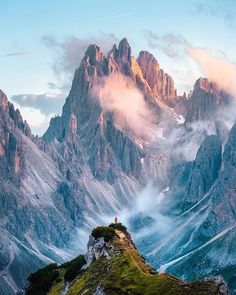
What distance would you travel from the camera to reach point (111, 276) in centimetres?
8381

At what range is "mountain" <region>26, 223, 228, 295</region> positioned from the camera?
7094cm

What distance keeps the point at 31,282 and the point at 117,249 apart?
84.9 feet

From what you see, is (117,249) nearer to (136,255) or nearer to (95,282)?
(136,255)

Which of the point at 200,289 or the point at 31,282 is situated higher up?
the point at 31,282

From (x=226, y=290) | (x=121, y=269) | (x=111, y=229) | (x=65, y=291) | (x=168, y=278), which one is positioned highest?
(x=111, y=229)

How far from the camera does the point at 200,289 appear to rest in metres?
67.8

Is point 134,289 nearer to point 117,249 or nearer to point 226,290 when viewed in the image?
point 226,290

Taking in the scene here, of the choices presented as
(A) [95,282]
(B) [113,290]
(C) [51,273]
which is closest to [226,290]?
(B) [113,290]

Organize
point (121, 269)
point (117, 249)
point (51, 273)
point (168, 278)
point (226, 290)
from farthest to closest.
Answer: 1. point (51, 273)
2. point (117, 249)
3. point (121, 269)
4. point (168, 278)
5. point (226, 290)

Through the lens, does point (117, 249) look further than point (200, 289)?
Yes

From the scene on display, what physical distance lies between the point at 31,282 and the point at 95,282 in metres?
32.6

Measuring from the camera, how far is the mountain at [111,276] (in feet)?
233

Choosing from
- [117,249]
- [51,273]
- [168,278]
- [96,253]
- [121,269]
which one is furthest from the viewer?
[51,273]

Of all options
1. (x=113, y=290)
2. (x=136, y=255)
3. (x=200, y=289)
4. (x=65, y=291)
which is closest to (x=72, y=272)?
(x=65, y=291)
